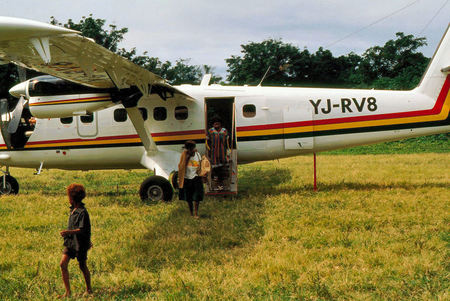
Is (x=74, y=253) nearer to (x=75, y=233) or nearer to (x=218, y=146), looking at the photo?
(x=75, y=233)

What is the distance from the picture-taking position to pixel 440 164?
17359mm

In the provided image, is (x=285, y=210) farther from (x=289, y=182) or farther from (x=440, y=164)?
(x=440, y=164)

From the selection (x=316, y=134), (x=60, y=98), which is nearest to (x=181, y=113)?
(x=60, y=98)

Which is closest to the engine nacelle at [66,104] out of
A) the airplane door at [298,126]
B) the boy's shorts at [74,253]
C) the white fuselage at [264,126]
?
the white fuselage at [264,126]

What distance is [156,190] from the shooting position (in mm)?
10695

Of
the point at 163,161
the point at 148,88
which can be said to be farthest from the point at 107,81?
the point at 163,161

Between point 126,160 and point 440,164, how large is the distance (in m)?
13.3

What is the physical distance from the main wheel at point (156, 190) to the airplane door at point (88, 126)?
2445mm

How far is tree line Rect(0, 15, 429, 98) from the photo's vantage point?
126 feet

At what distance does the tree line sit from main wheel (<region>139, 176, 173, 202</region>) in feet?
96.6

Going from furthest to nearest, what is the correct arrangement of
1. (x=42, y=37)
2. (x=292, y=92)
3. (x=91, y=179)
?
(x=91, y=179) → (x=292, y=92) → (x=42, y=37)

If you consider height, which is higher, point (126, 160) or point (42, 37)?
point (42, 37)

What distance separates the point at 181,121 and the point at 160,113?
0.66 metres

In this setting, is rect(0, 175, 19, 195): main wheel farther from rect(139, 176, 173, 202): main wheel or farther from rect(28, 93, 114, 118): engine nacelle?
rect(139, 176, 173, 202): main wheel
